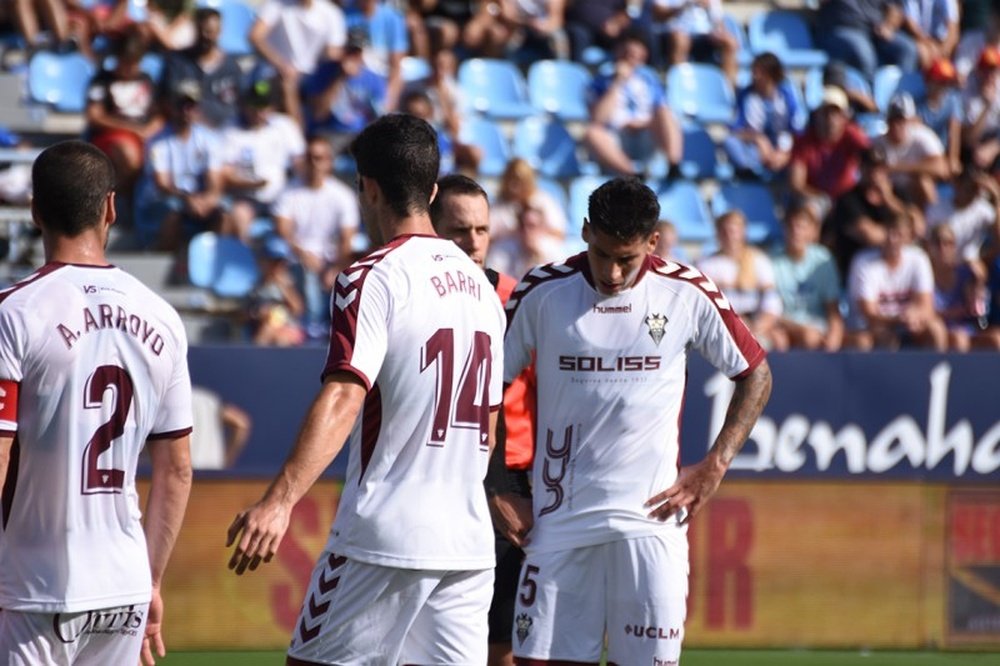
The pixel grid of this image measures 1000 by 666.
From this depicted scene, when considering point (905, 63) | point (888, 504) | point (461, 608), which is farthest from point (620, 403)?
point (905, 63)

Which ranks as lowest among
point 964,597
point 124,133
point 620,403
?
point 964,597

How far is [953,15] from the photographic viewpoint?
16.3 metres

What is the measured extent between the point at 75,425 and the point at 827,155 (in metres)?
11.0

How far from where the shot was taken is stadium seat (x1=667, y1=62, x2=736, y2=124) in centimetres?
1516

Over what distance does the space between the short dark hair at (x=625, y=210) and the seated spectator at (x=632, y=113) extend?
28.2 ft

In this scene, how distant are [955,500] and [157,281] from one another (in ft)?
20.4

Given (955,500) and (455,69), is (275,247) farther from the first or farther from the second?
(955,500)

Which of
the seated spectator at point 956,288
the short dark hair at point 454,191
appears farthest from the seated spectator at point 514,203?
the short dark hair at point 454,191

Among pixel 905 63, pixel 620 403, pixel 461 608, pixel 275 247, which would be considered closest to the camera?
pixel 461 608

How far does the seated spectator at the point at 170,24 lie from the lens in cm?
1362

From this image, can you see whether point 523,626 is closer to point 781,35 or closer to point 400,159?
point 400,159

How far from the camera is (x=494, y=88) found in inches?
581

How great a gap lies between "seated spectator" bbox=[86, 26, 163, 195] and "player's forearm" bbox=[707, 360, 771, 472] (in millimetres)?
7797

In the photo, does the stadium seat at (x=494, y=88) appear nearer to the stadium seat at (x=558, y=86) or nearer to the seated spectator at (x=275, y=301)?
the stadium seat at (x=558, y=86)
